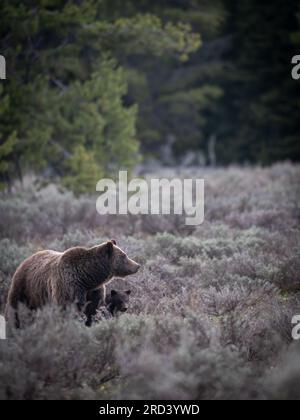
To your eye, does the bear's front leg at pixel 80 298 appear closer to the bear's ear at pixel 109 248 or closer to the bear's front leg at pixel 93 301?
the bear's front leg at pixel 93 301

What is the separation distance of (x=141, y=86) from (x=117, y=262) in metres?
20.5

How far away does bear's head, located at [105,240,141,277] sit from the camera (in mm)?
6318

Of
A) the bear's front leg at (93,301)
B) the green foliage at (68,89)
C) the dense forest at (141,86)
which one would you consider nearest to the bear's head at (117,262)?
the bear's front leg at (93,301)

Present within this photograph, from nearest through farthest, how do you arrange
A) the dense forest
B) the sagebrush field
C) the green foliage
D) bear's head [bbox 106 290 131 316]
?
the sagebrush field < bear's head [bbox 106 290 131 316] < the green foliage < the dense forest

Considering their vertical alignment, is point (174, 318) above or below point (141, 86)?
below

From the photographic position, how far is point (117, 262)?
6422 mm

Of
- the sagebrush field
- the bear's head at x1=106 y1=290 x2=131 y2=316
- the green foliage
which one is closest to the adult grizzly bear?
the bear's head at x1=106 y1=290 x2=131 y2=316

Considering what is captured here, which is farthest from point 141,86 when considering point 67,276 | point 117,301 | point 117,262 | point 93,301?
point 67,276

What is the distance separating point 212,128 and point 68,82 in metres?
14.2

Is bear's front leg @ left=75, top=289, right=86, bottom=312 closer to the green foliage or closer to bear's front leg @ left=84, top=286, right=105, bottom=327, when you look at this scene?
bear's front leg @ left=84, top=286, right=105, bottom=327

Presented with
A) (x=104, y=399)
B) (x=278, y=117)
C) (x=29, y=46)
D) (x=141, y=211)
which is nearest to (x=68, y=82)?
(x=29, y=46)

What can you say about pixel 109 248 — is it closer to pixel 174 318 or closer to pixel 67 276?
pixel 67 276

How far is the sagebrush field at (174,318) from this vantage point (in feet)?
14.6

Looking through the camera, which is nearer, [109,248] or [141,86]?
[109,248]
